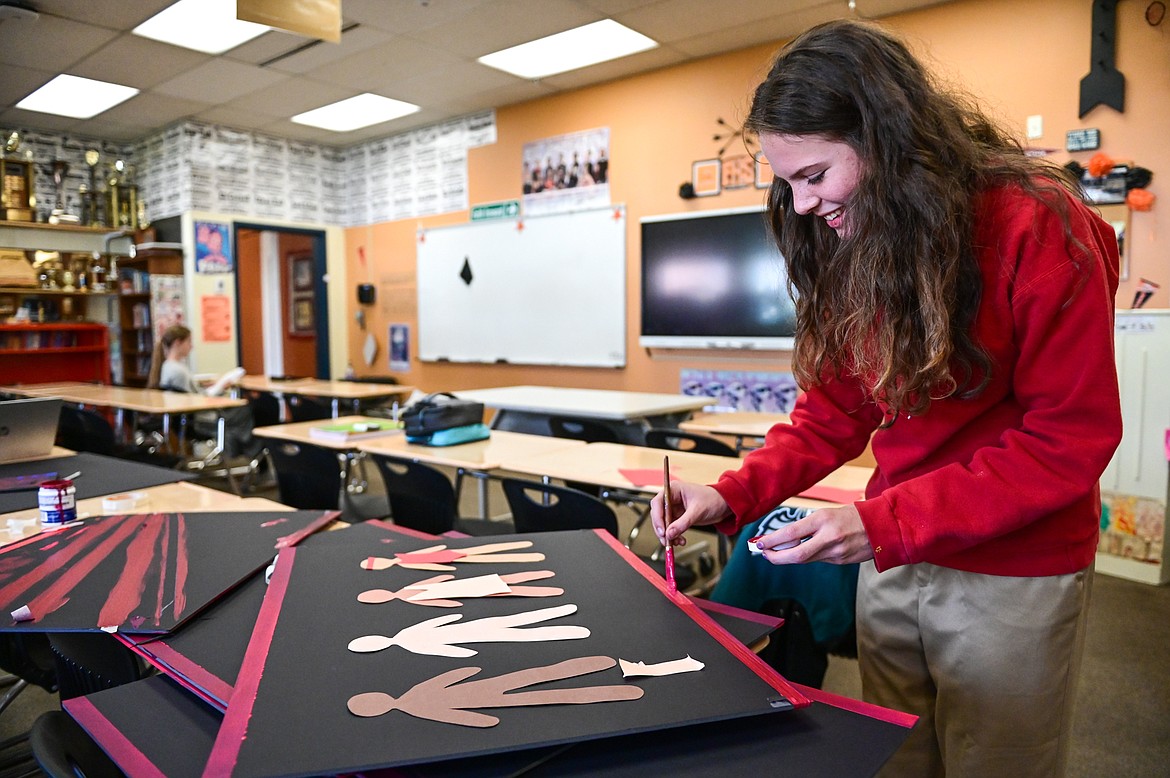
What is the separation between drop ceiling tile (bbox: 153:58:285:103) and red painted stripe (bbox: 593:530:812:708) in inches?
225

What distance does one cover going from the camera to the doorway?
9141 millimetres

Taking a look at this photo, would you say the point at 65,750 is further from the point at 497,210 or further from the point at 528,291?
the point at 497,210

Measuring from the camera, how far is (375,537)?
1.40 meters

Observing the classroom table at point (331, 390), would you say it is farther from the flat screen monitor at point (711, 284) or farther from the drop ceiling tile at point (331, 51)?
the drop ceiling tile at point (331, 51)

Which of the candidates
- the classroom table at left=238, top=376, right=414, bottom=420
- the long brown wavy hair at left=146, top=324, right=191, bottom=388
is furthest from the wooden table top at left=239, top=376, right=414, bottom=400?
the long brown wavy hair at left=146, top=324, right=191, bottom=388

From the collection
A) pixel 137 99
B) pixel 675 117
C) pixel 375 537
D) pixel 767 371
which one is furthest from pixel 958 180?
pixel 137 99

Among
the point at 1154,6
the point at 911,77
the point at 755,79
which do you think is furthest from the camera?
the point at 1154,6

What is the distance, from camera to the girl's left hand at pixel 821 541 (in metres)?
0.85

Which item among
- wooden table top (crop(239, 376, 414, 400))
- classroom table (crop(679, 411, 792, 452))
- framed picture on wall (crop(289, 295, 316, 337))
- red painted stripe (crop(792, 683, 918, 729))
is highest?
framed picture on wall (crop(289, 295, 316, 337))

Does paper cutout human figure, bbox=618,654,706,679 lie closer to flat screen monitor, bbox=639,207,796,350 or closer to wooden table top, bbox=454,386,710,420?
wooden table top, bbox=454,386,710,420

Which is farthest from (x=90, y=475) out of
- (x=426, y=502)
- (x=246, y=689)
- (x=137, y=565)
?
(x=246, y=689)

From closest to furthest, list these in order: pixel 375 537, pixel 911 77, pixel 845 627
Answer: pixel 911 77, pixel 375 537, pixel 845 627

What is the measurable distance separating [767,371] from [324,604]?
450 cm

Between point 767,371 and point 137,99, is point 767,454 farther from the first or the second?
point 137,99
